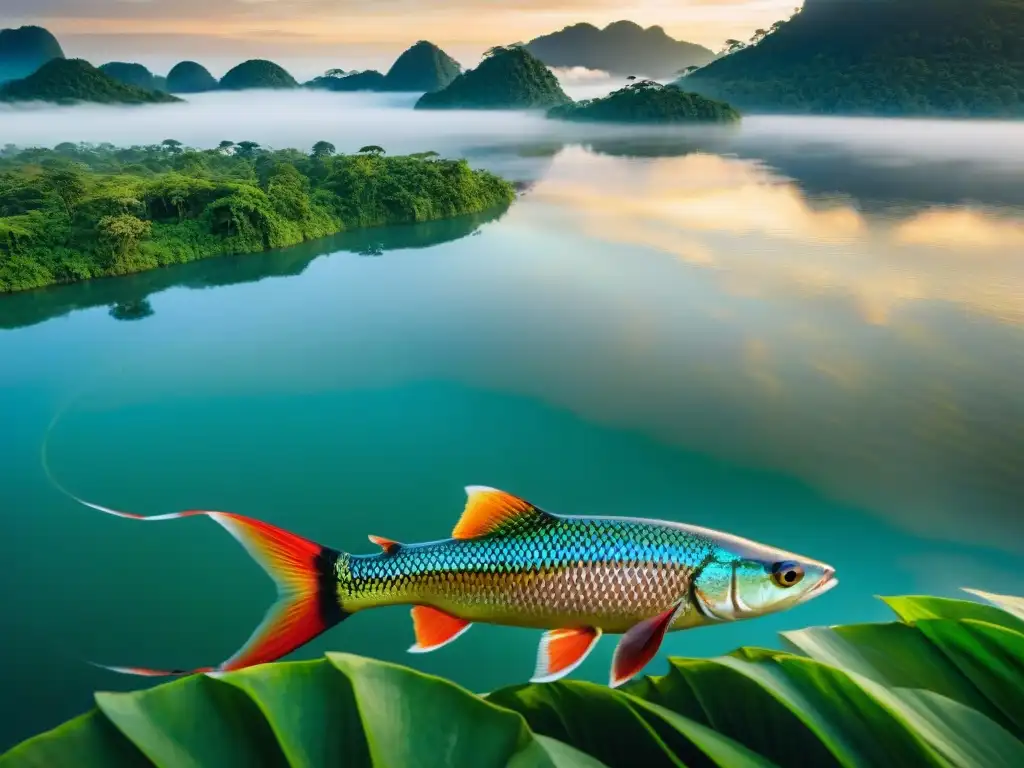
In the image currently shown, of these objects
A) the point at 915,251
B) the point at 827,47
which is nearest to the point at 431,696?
the point at 915,251

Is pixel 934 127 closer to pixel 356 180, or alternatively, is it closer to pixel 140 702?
pixel 356 180

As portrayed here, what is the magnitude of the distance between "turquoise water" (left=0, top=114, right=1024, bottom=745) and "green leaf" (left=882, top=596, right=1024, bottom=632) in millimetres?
959

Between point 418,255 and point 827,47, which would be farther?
point 827,47

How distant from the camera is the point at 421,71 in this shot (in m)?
16.5

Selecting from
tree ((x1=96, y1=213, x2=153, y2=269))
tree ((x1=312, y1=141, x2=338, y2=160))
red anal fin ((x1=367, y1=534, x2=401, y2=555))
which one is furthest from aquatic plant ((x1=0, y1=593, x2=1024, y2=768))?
tree ((x1=312, y1=141, x2=338, y2=160))

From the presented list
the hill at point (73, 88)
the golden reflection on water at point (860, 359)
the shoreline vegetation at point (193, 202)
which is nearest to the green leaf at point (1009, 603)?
the golden reflection on water at point (860, 359)

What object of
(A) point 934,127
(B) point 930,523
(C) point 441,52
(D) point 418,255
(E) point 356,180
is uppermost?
(C) point 441,52

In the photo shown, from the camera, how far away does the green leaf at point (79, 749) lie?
1.58ft

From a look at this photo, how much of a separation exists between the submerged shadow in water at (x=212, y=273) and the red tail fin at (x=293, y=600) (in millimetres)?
4909

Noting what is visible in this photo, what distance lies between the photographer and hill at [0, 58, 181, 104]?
11.2m

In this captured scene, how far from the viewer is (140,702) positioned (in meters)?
0.51

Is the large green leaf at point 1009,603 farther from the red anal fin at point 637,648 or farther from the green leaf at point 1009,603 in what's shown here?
the red anal fin at point 637,648

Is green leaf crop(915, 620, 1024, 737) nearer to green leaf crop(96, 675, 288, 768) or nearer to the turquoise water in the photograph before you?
green leaf crop(96, 675, 288, 768)

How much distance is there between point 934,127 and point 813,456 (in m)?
15.4
